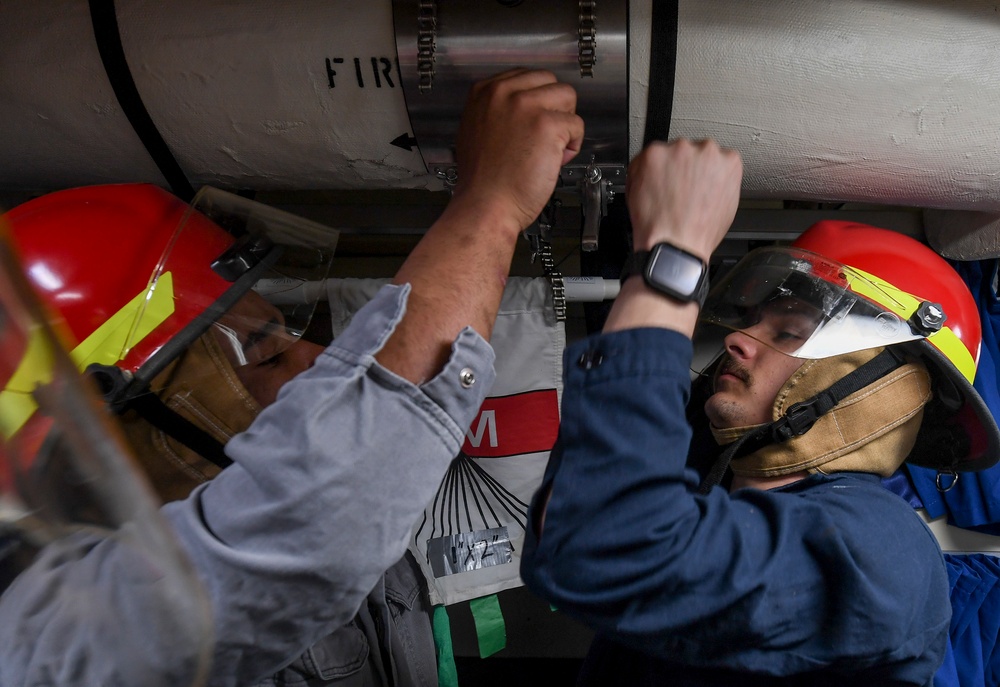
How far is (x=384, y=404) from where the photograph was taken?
59 centimetres

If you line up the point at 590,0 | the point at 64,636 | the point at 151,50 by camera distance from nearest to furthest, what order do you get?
the point at 64,636 → the point at 590,0 → the point at 151,50

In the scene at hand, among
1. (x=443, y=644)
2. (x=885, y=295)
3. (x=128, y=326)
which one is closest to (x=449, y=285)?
(x=128, y=326)

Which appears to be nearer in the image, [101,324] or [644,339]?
[644,339]

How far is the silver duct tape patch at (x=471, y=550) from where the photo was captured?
1.39m

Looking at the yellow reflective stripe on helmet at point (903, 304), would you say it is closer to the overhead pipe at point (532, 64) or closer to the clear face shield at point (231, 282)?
the overhead pipe at point (532, 64)

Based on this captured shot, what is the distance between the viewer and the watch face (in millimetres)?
781

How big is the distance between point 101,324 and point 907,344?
1.24 meters

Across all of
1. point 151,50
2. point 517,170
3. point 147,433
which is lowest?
point 147,433

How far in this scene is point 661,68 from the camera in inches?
35.5

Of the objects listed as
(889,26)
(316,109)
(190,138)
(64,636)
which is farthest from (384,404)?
(889,26)

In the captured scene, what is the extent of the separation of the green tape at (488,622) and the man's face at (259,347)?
0.65 meters

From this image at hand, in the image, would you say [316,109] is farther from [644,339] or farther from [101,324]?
[644,339]

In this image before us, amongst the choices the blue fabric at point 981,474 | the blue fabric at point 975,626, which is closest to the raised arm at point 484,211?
the blue fabric at point 981,474

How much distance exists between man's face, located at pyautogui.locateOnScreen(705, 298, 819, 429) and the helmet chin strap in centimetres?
4
